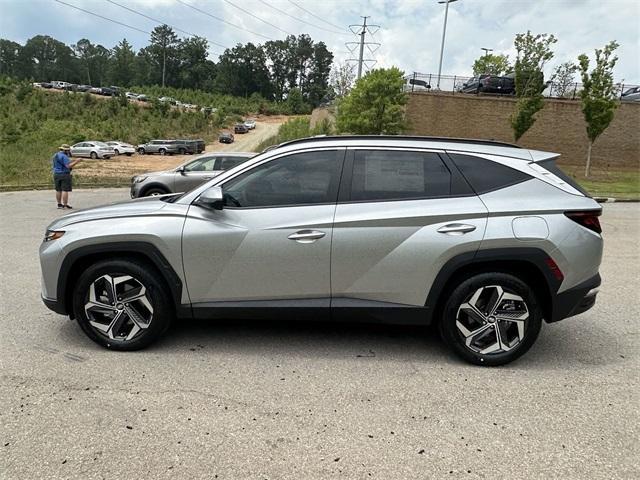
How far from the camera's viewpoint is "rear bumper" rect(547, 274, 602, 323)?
3193 millimetres

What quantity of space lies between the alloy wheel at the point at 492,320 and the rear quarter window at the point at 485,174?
767mm

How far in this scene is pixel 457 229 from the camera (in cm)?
314

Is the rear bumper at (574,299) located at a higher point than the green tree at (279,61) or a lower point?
lower

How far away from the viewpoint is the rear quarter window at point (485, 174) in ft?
10.8

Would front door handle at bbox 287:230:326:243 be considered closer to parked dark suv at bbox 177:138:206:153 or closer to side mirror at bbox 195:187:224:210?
side mirror at bbox 195:187:224:210

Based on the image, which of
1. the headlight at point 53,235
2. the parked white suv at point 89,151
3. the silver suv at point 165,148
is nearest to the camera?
the headlight at point 53,235

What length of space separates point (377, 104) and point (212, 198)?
2104 cm

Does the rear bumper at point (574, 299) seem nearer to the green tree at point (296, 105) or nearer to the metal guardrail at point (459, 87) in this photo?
the metal guardrail at point (459, 87)

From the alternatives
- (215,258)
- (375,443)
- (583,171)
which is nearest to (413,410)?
(375,443)

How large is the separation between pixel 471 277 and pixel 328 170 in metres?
1.35

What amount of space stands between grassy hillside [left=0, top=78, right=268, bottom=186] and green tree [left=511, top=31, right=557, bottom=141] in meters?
30.9

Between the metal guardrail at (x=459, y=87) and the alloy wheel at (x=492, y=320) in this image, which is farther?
the metal guardrail at (x=459, y=87)

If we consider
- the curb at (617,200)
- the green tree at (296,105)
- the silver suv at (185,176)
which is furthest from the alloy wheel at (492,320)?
the green tree at (296,105)

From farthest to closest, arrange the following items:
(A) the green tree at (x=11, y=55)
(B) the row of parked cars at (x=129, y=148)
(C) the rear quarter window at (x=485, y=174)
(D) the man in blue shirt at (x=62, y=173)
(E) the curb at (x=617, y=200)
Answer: (A) the green tree at (x=11, y=55)
(B) the row of parked cars at (x=129, y=148)
(E) the curb at (x=617, y=200)
(D) the man in blue shirt at (x=62, y=173)
(C) the rear quarter window at (x=485, y=174)
